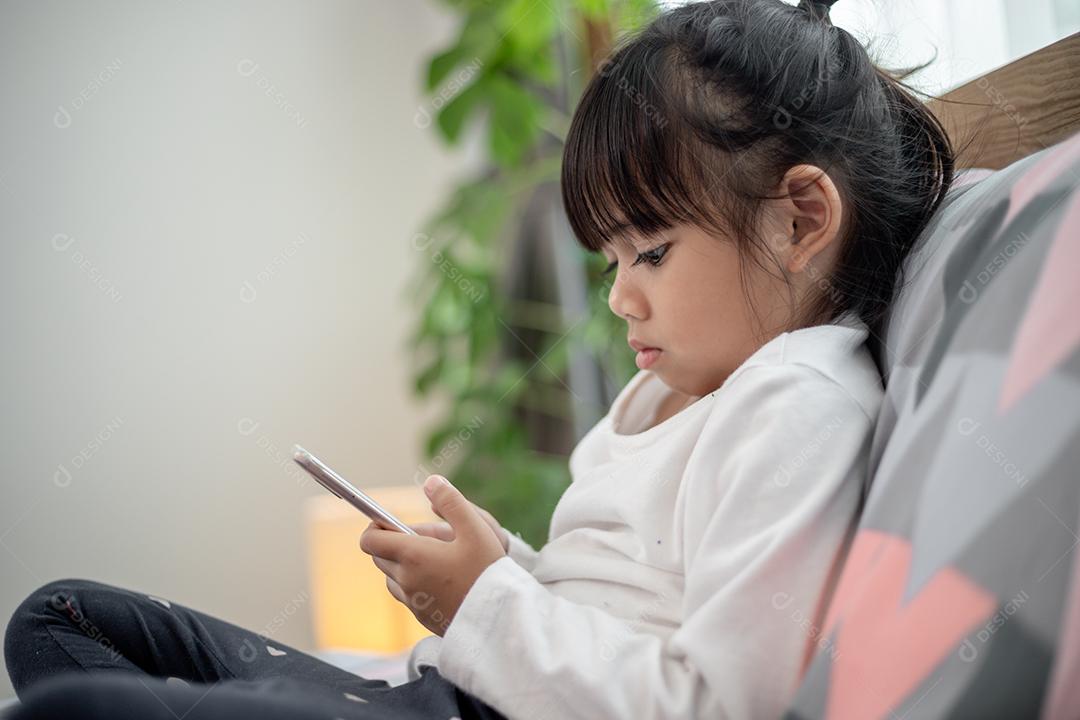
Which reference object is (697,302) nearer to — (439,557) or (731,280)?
(731,280)

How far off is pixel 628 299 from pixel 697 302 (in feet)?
0.19

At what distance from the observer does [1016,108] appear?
77 centimetres

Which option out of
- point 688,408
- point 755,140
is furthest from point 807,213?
point 688,408

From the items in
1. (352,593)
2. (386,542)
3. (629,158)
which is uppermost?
(629,158)

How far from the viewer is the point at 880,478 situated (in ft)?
1.72

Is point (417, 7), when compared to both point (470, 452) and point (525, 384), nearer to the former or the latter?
point (525, 384)

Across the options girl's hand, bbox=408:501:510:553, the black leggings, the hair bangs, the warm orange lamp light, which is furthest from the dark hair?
the warm orange lamp light

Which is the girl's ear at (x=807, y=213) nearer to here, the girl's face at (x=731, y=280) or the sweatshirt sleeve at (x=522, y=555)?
the girl's face at (x=731, y=280)

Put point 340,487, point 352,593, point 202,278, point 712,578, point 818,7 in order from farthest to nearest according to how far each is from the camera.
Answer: point 202,278, point 352,593, point 818,7, point 340,487, point 712,578

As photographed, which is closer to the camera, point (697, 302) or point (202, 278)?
point (697, 302)

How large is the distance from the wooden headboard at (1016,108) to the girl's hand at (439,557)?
0.52 meters

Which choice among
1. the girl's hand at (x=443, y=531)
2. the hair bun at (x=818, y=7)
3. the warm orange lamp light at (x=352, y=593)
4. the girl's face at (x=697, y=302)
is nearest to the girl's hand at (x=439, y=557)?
the girl's hand at (x=443, y=531)

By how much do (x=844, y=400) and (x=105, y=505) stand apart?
173cm

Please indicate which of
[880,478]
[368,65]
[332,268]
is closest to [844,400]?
[880,478]
